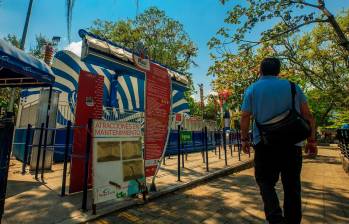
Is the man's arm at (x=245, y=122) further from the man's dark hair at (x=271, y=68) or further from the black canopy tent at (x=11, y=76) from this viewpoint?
the black canopy tent at (x=11, y=76)

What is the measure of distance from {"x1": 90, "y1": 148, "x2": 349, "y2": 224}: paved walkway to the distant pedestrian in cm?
110

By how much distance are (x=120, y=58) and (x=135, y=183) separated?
8.62 feet

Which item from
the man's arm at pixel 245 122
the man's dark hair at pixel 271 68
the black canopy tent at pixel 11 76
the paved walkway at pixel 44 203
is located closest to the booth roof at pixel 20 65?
the black canopy tent at pixel 11 76

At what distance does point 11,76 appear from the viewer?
6930 mm

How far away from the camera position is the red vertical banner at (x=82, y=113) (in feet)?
15.9

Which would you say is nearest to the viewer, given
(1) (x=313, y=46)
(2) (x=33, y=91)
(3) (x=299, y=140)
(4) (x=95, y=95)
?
(3) (x=299, y=140)

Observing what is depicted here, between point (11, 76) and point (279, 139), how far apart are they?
7167 mm

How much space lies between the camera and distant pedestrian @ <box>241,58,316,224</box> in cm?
269

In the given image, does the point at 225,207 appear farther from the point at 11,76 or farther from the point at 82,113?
the point at 11,76

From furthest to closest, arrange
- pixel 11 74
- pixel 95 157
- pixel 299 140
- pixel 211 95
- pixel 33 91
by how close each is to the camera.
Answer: pixel 211 95 < pixel 33 91 < pixel 11 74 < pixel 95 157 < pixel 299 140

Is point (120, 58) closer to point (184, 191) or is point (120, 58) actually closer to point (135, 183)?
point (135, 183)

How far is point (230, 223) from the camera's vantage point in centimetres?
359

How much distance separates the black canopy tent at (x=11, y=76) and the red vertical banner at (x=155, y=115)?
98.7 inches

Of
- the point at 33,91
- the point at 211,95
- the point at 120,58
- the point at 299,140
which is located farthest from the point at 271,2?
the point at 211,95
